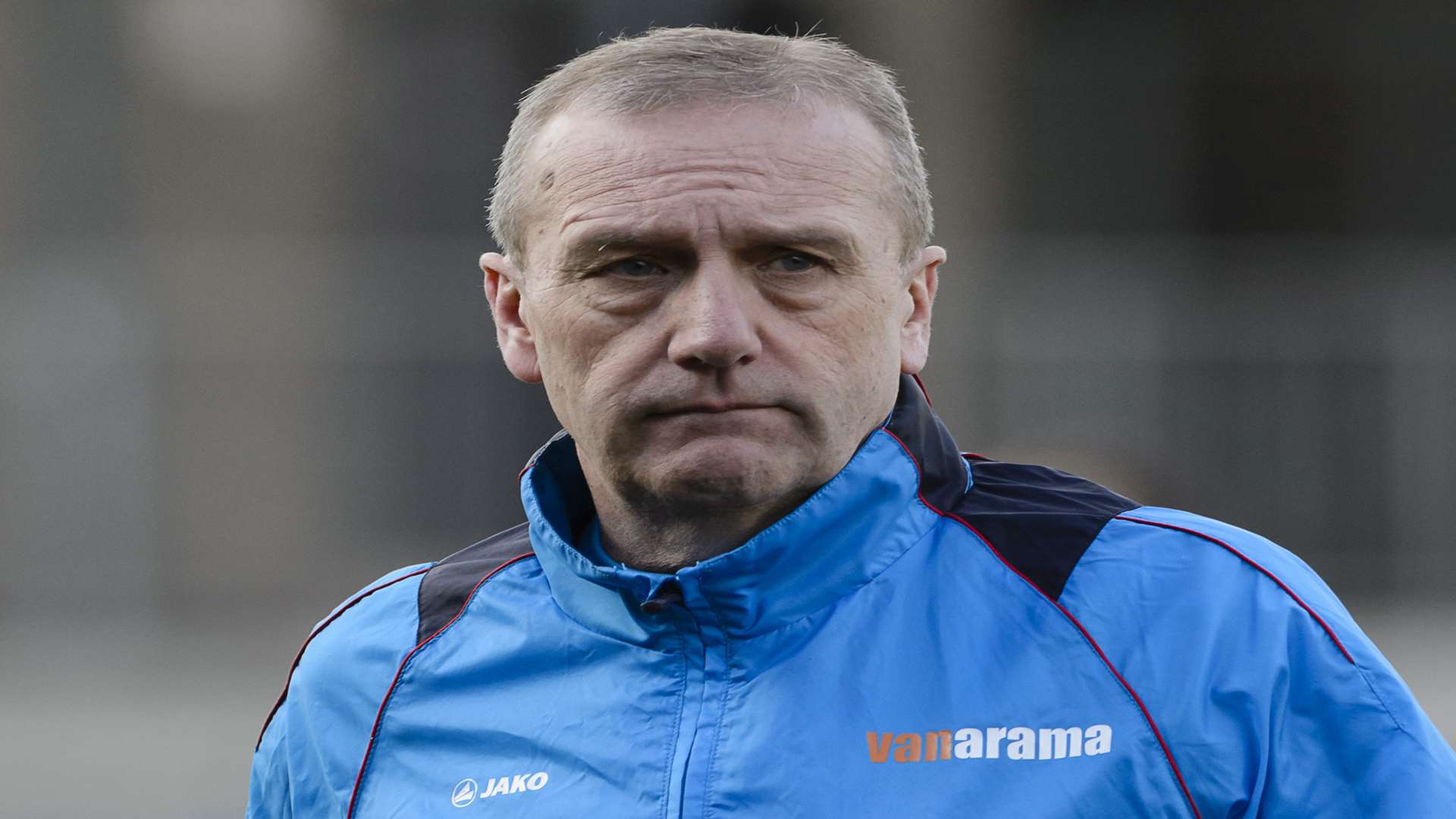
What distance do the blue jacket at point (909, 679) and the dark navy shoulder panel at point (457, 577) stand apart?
1 centimetres

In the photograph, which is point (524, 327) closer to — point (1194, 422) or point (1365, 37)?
point (1194, 422)

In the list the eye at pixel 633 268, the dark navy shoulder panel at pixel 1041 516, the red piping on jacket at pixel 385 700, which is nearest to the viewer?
the dark navy shoulder panel at pixel 1041 516

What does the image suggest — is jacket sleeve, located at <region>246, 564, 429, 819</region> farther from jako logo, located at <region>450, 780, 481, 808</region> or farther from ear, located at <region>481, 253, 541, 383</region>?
ear, located at <region>481, 253, 541, 383</region>

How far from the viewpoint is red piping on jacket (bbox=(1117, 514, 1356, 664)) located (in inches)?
74.1

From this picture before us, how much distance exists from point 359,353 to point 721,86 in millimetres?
5261

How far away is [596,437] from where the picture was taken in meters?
2.18

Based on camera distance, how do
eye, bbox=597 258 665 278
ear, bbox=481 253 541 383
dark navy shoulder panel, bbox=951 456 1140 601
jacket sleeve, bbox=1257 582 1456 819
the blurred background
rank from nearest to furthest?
1. jacket sleeve, bbox=1257 582 1456 819
2. dark navy shoulder panel, bbox=951 456 1140 601
3. eye, bbox=597 258 665 278
4. ear, bbox=481 253 541 383
5. the blurred background

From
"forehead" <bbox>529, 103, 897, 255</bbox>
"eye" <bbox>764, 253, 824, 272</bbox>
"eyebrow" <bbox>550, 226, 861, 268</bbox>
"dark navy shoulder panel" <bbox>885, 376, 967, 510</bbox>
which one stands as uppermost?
"forehead" <bbox>529, 103, 897, 255</bbox>

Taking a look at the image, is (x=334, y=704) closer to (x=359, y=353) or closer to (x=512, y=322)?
(x=512, y=322)

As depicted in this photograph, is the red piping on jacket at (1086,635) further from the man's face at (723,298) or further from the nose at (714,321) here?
the nose at (714,321)

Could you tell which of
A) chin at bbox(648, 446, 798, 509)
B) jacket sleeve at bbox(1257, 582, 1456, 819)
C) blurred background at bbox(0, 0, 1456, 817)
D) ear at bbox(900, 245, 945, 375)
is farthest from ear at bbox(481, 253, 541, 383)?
blurred background at bbox(0, 0, 1456, 817)

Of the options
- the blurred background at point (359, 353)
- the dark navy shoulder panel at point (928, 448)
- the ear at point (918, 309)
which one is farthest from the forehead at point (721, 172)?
the blurred background at point (359, 353)

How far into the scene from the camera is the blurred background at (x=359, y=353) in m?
7.03

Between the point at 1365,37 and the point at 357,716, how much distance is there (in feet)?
25.8
